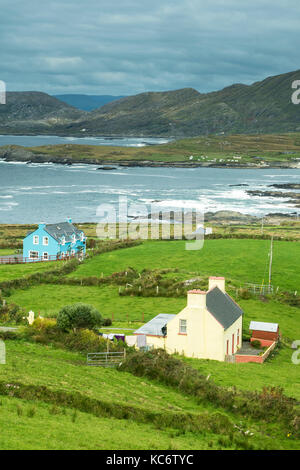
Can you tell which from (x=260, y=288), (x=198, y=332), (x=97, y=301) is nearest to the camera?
(x=198, y=332)

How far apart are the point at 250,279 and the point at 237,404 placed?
27.3 metres

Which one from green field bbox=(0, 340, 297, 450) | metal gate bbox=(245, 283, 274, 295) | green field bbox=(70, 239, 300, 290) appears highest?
green field bbox=(0, 340, 297, 450)

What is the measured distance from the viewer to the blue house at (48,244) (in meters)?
59.6

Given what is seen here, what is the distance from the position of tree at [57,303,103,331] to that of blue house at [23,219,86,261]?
30.2 m

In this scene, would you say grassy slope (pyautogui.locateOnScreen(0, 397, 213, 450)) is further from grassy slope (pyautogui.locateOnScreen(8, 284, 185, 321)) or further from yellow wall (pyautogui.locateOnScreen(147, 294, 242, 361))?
grassy slope (pyautogui.locateOnScreen(8, 284, 185, 321))

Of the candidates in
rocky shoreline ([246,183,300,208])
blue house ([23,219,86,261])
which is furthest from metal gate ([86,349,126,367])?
rocky shoreline ([246,183,300,208])

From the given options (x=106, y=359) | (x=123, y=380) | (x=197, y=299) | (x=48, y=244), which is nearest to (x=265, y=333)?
(x=197, y=299)

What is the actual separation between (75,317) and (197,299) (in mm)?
6412

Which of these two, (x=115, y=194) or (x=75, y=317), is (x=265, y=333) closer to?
(x=75, y=317)

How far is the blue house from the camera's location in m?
59.6

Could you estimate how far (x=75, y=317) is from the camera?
96.2ft

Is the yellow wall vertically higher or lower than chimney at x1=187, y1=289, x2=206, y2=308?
lower

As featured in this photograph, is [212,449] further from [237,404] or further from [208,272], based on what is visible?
[208,272]

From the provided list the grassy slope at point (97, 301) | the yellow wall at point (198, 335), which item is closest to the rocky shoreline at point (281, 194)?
the grassy slope at point (97, 301)
